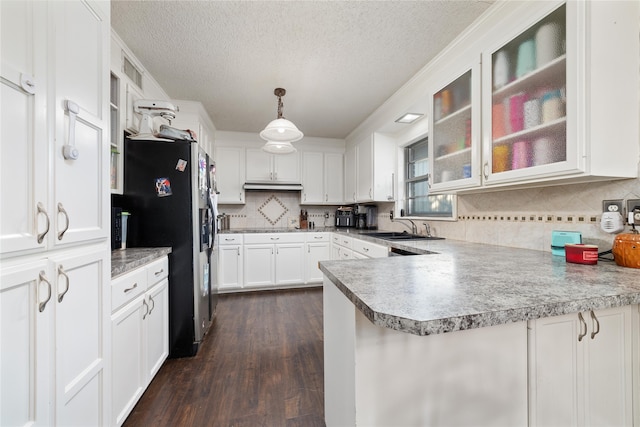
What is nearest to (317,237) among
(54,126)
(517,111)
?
(517,111)

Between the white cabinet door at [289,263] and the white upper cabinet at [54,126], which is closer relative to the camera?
the white upper cabinet at [54,126]

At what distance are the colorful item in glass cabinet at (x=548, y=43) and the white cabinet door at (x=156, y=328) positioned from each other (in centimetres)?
257

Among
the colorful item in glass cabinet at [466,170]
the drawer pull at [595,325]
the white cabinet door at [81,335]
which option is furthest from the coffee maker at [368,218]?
the white cabinet door at [81,335]

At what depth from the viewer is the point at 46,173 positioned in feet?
2.70

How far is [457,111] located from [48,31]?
213 cm

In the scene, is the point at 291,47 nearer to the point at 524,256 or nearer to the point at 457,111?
the point at 457,111

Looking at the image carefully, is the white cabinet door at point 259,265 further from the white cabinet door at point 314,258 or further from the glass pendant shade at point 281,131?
the glass pendant shade at point 281,131

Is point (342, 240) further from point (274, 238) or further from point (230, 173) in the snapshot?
point (230, 173)

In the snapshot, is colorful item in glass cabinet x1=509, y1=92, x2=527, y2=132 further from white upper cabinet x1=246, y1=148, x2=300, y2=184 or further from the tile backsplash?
the tile backsplash

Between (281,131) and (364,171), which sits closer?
(281,131)

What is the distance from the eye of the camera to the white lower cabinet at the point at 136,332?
4.26ft

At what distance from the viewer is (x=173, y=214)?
1977 mm

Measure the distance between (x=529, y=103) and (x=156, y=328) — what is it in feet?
8.65

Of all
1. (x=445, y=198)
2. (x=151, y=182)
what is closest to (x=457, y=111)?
(x=445, y=198)
